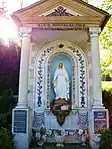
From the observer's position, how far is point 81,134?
1016 cm

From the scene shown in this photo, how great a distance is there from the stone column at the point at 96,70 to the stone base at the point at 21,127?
2.61m

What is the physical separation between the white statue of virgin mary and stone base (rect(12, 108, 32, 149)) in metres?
2.02

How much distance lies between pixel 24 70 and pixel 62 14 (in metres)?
2.80

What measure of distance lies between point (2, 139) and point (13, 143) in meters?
0.97

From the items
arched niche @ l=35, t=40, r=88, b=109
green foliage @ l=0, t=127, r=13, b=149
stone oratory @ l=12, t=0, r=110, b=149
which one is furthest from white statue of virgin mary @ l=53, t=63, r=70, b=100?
green foliage @ l=0, t=127, r=13, b=149

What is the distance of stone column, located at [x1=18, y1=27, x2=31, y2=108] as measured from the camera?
952cm

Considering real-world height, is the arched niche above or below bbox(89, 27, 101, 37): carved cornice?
below

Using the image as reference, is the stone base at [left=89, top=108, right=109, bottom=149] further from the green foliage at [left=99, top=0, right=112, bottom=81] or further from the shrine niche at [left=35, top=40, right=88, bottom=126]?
the green foliage at [left=99, top=0, right=112, bottom=81]

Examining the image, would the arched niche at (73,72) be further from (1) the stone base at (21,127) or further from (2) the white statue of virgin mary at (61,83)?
(1) the stone base at (21,127)

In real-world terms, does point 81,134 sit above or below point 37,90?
below

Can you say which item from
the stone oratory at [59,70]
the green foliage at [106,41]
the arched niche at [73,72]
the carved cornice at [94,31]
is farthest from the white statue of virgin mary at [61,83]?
the green foliage at [106,41]

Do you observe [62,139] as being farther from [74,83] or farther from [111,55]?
[111,55]

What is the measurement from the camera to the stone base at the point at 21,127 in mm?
9055

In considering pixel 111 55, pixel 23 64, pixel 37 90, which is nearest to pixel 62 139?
pixel 37 90
